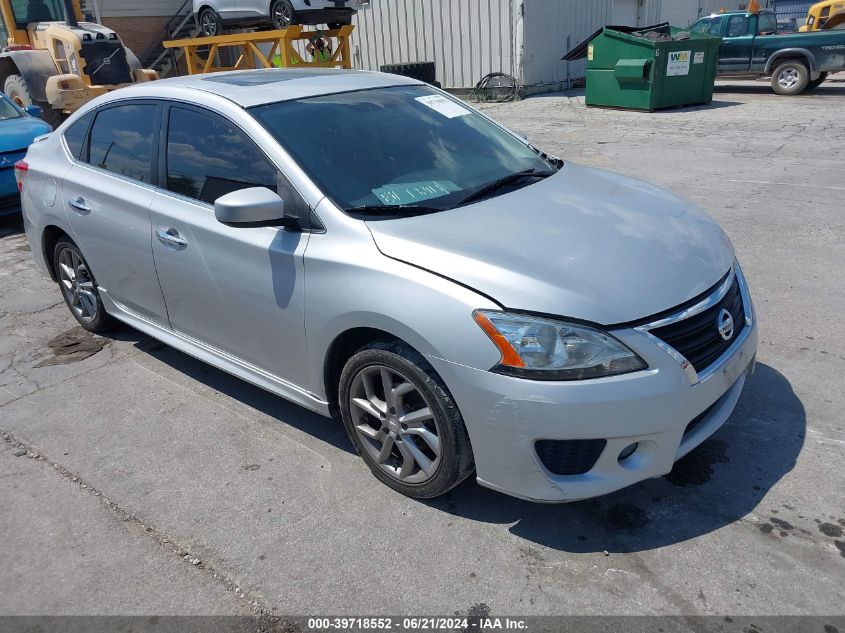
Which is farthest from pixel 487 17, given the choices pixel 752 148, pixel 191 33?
pixel 191 33

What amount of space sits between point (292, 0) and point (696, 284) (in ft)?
36.2

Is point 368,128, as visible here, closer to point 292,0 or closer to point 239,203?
point 239,203

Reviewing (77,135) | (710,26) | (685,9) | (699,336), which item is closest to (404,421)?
(699,336)

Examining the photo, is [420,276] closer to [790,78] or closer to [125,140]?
[125,140]

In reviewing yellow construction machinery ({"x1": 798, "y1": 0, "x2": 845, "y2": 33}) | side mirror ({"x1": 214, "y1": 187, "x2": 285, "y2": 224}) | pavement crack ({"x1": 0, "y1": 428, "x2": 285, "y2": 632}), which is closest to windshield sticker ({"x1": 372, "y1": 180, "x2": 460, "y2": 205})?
side mirror ({"x1": 214, "y1": 187, "x2": 285, "y2": 224})

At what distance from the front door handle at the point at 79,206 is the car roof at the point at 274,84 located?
0.73 meters

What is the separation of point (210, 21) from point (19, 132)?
6.79m

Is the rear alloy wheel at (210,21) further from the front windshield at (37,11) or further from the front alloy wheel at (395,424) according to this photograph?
the front alloy wheel at (395,424)

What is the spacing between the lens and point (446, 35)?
56.9 ft

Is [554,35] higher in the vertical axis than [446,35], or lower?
lower

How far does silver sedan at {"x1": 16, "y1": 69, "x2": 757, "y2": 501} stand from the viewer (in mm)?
2541

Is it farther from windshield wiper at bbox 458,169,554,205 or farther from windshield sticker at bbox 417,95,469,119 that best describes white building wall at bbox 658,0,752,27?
windshield wiper at bbox 458,169,554,205

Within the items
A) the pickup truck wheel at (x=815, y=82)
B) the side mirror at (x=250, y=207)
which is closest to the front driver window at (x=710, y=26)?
the pickup truck wheel at (x=815, y=82)

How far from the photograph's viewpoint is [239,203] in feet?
9.75
